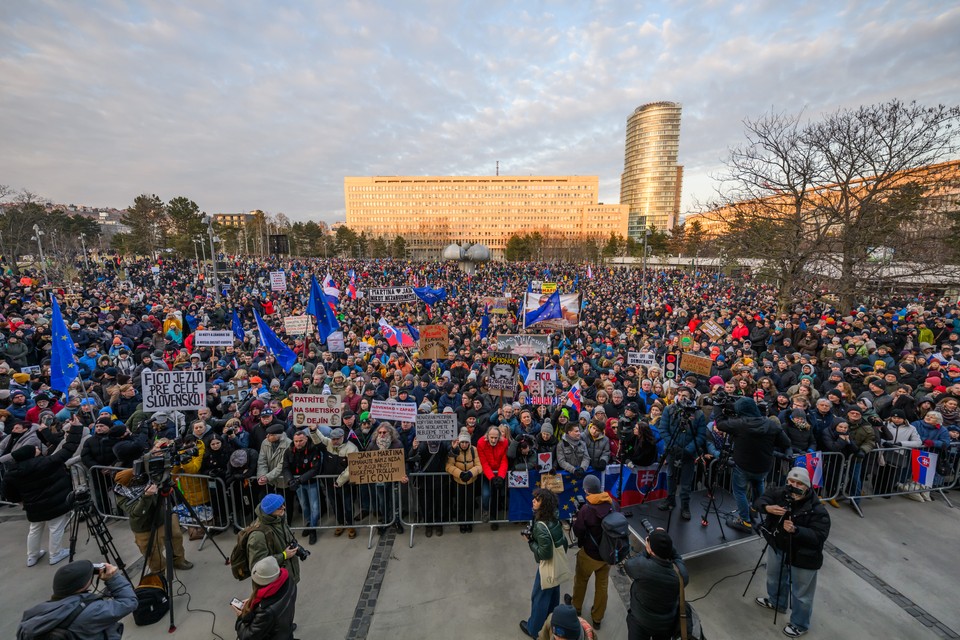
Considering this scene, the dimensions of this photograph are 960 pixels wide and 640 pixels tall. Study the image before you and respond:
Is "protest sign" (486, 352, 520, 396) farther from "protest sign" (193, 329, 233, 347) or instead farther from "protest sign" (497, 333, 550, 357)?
"protest sign" (193, 329, 233, 347)

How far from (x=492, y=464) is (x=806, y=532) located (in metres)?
3.56

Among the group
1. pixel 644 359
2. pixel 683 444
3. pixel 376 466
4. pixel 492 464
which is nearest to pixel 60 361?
pixel 376 466

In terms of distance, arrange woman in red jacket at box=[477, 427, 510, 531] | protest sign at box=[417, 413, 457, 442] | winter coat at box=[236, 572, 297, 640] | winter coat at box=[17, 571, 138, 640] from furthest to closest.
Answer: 1. protest sign at box=[417, 413, 457, 442]
2. woman in red jacket at box=[477, 427, 510, 531]
3. winter coat at box=[236, 572, 297, 640]
4. winter coat at box=[17, 571, 138, 640]

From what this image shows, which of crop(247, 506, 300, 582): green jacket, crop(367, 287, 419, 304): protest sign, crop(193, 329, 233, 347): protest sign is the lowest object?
crop(247, 506, 300, 582): green jacket

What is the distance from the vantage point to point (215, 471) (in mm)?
5883

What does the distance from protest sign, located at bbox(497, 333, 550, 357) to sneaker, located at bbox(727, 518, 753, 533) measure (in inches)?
268

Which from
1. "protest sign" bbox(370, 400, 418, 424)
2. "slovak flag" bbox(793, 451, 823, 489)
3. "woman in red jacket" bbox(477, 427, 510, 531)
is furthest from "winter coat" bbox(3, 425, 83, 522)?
"slovak flag" bbox(793, 451, 823, 489)

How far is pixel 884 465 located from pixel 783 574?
12.7 ft

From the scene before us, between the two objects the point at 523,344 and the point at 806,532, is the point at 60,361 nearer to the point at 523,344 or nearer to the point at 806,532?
the point at 523,344

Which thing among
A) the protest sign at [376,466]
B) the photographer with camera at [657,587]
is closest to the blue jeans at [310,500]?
the protest sign at [376,466]

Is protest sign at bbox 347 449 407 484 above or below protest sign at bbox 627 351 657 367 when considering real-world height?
below

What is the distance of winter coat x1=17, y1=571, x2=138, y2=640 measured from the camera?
2674mm

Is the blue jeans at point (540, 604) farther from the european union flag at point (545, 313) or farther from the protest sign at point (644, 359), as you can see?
the european union flag at point (545, 313)

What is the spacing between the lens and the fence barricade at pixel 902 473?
21.4ft
